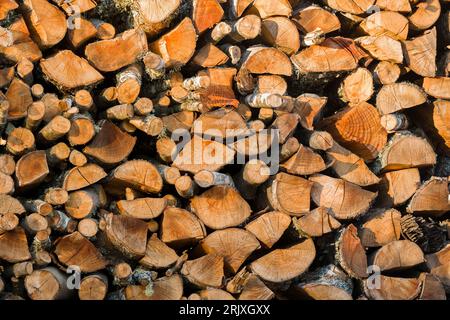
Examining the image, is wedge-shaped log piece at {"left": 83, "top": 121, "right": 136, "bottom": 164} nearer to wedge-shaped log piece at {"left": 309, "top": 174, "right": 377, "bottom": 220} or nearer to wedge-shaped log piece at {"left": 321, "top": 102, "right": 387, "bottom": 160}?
wedge-shaped log piece at {"left": 309, "top": 174, "right": 377, "bottom": 220}

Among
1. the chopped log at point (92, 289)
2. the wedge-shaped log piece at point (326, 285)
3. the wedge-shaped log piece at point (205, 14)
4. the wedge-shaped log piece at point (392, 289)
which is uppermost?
the wedge-shaped log piece at point (205, 14)

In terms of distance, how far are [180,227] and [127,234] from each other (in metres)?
0.25

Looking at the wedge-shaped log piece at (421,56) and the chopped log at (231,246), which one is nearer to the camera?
the chopped log at (231,246)

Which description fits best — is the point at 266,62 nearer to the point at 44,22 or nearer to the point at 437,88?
the point at 437,88

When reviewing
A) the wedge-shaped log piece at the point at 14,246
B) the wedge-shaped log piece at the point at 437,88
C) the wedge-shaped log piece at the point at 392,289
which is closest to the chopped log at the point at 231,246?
the wedge-shaped log piece at the point at 392,289

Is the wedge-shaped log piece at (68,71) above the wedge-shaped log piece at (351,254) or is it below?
above

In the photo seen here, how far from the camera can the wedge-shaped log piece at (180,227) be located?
2.98 m

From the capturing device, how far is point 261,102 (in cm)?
326

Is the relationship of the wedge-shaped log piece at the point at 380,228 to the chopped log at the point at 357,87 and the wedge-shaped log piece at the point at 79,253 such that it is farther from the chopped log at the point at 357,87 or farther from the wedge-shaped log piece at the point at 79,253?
the wedge-shaped log piece at the point at 79,253

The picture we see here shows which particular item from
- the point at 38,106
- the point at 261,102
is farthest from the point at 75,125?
the point at 261,102

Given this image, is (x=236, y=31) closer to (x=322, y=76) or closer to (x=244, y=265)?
(x=322, y=76)

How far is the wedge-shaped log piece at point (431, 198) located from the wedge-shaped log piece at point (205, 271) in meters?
1.09

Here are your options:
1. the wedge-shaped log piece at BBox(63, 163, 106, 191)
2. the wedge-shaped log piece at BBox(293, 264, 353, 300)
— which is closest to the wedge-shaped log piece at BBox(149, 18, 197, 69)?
the wedge-shaped log piece at BBox(63, 163, 106, 191)

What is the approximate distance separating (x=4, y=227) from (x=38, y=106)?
56 cm
